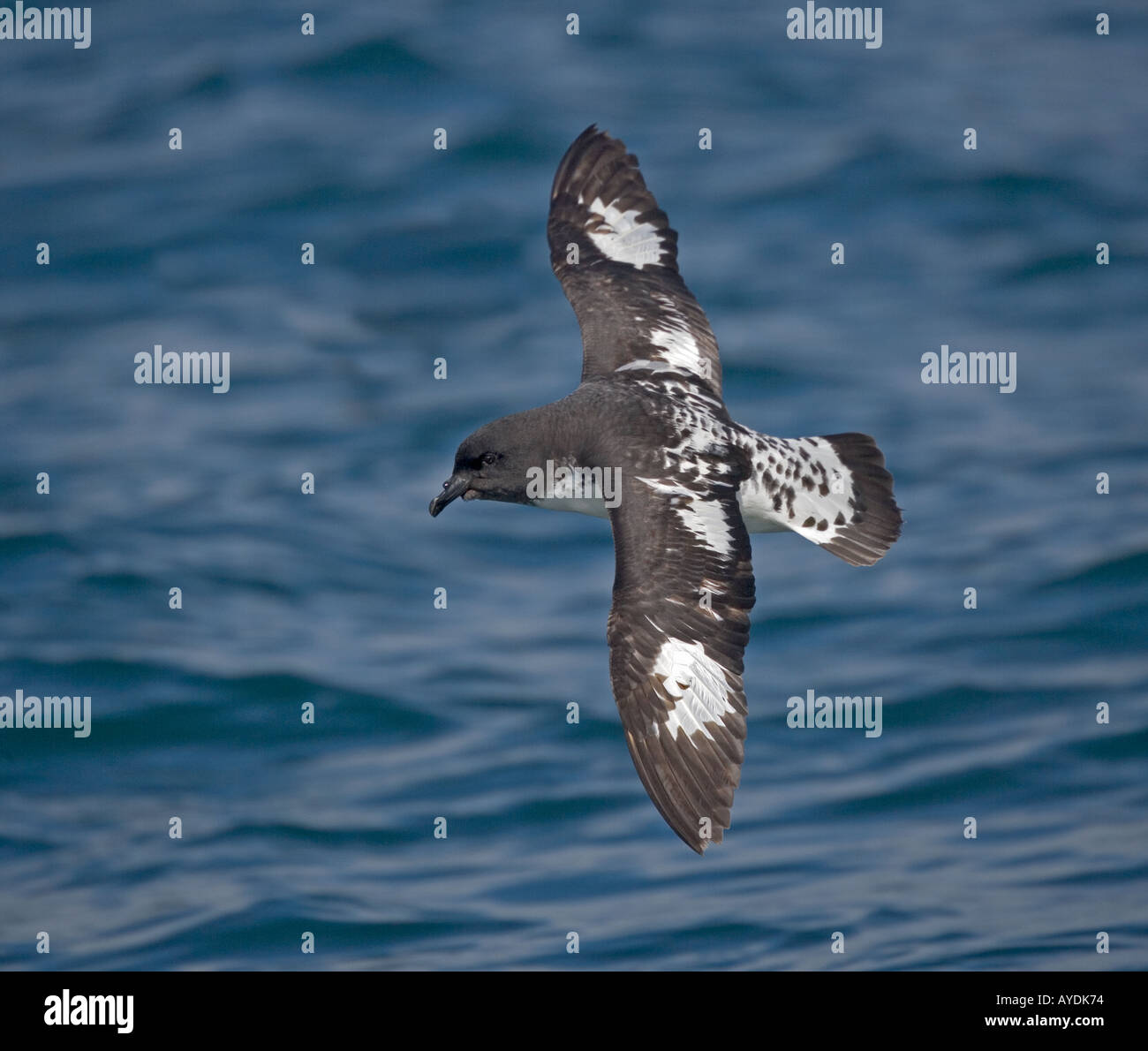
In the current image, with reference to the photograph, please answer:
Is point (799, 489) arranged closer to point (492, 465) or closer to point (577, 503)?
point (577, 503)

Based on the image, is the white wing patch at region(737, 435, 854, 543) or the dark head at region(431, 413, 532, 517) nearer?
the dark head at region(431, 413, 532, 517)

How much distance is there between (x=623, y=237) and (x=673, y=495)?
3522 mm

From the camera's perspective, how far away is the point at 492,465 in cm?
999

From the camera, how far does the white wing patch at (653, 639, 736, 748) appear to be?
877 centimetres

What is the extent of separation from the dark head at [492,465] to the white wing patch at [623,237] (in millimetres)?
2785

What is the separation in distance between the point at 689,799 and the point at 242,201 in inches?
595

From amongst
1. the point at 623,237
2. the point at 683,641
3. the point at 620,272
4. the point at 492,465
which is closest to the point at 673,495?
the point at 683,641

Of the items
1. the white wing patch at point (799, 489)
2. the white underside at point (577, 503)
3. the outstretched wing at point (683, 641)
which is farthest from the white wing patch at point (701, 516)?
the white wing patch at point (799, 489)

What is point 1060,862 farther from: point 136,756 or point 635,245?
point 136,756

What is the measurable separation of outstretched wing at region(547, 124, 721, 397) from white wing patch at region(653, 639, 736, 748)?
8.69 feet

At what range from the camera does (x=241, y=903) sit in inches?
539

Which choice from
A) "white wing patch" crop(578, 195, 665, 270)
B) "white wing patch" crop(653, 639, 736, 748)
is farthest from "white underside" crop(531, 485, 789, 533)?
"white wing patch" crop(578, 195, 665, 270)

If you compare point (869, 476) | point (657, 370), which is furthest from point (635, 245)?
point (869, 476)

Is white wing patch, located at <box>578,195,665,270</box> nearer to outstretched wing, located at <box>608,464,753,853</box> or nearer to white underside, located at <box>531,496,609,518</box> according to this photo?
white underside, located at <box>531,496,609,518</box>
